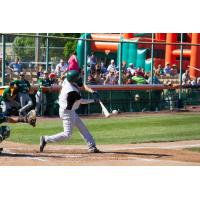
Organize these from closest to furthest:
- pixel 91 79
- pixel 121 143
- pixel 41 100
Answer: pixel 121 143 < pixel 41 100 < pixel 91 79

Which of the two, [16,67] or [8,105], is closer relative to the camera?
[8,105]

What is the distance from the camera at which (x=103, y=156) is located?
12.0 metres

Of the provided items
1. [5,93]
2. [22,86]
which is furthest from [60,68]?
[5,93]

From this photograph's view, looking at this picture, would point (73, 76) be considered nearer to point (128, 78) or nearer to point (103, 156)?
point (103, 156)

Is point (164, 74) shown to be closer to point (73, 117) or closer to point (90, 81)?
point (90, 81)

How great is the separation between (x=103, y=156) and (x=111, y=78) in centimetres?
851

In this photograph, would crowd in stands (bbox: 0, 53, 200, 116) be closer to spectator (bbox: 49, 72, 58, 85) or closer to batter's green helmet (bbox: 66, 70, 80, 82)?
spectator (bbox: 49, 72, 58, 85)

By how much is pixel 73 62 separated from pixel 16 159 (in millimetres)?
3849

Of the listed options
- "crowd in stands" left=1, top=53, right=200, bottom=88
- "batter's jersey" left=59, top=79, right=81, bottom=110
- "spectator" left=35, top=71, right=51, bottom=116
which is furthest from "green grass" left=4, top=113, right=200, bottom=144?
"batter's jersey" left=59, top=79, right=81, bottom=110

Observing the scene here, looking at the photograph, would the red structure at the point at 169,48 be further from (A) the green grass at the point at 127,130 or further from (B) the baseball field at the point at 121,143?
(A) the green grass at the point at 127,130

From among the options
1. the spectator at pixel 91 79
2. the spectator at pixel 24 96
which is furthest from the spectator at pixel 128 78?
the spectator at pixel 24 96

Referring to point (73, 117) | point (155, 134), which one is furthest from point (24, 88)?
point (73, 117)

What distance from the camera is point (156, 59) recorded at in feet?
87.2

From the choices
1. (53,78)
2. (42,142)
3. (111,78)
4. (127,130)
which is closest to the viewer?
(42,142)
